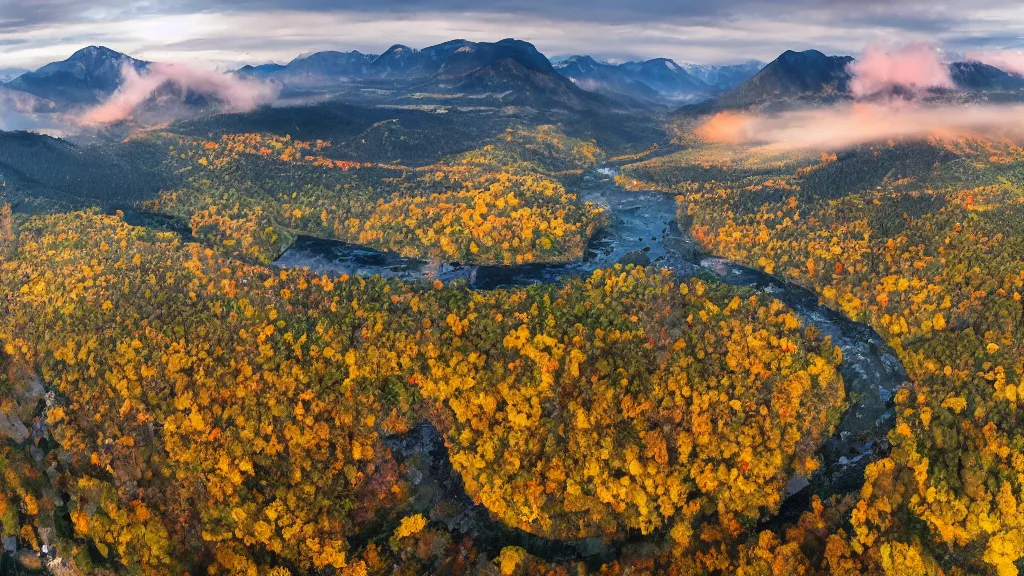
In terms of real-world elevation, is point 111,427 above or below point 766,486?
above

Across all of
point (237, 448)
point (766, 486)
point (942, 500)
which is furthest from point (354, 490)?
point (942, 500)

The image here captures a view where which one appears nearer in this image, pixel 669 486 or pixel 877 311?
pixel 669 486

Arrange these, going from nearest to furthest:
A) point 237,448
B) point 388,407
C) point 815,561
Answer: point 815,561
point 237,448
point 388,407

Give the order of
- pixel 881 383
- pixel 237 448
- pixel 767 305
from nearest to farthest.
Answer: pixel 237 448, pixel 881 383, pixel 767 305

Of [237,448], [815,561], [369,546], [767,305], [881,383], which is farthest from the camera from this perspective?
[767,305]

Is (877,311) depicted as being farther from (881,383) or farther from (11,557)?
(11,557)

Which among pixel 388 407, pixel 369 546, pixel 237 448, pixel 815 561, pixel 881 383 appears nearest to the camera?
pixel 815 561

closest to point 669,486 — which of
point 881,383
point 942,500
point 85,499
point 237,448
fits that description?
point 942,500

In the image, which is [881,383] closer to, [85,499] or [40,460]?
[85,499]

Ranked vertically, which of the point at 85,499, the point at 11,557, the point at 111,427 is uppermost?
the point at 111,427
